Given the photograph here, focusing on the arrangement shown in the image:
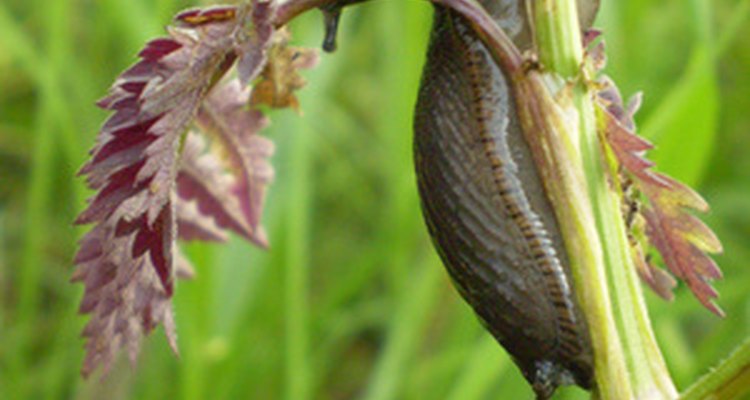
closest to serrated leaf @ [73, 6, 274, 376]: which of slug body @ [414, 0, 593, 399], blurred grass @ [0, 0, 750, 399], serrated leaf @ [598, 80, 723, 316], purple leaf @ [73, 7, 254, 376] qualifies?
purple leaf @ [73, 7, 254, 376]

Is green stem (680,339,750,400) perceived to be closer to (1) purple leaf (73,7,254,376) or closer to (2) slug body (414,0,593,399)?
(2) slug body (414,0,593,399)

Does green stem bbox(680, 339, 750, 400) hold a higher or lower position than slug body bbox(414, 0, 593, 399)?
lower

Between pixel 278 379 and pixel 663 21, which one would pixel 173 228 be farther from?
pixel 663 21

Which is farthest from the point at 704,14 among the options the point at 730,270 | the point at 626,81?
the point at 730,270

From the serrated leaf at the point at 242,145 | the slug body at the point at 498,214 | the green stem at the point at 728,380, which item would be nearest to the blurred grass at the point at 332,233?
the serrated leaf at the point at 242,145

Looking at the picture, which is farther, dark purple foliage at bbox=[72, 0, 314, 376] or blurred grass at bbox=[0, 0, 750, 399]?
blurred grass at bbox=[0, 0, 750, 399]

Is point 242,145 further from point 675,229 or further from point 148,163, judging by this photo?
point 675,229

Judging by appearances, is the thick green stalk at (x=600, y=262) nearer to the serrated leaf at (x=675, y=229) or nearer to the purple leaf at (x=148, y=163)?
the serrated leaf at (x=675, y=229)
